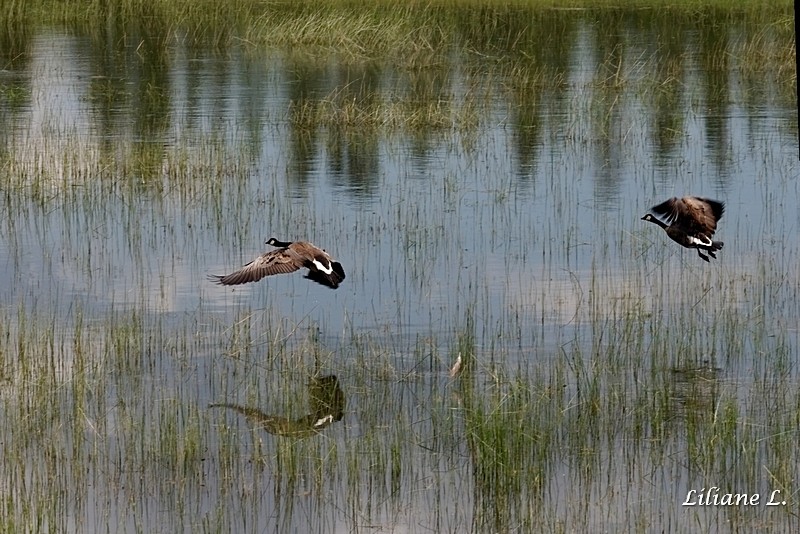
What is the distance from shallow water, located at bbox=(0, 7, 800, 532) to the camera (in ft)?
23.1

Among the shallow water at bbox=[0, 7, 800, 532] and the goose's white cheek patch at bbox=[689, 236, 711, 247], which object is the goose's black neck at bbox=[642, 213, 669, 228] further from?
the shallow water at bbox=[0, 7, 800, 532]

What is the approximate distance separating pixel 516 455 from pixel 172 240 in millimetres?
6112

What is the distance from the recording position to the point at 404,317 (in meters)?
10.2

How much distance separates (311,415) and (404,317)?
217 centimetres

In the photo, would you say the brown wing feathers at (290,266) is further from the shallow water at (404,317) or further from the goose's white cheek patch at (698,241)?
the goose's white cheek patch at (698,241)

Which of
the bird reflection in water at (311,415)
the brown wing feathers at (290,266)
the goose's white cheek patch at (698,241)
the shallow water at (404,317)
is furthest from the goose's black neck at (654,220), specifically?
the bird reflection in water at (311,415)

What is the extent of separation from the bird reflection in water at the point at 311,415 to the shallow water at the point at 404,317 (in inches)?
3.7

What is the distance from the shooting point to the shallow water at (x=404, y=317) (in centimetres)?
704

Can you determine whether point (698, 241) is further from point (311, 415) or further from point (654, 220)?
point (311, 415)

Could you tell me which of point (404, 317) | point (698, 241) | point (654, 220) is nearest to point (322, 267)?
point (404, 317)

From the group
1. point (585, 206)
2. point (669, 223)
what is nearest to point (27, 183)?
point (585, 206)

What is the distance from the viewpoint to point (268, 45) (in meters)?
29.2

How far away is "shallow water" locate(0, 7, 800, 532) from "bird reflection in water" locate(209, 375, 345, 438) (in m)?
0.09

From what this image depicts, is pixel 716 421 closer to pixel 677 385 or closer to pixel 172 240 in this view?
pixel 677 385
